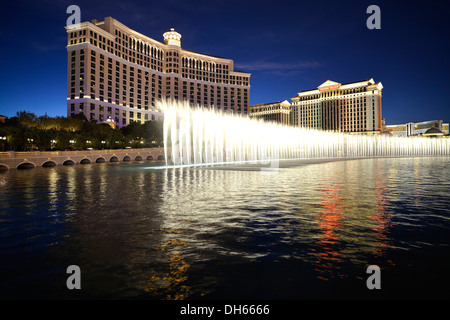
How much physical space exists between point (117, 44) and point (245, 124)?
3837 inches

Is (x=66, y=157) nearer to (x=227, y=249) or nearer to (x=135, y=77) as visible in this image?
(x=227, y=249)

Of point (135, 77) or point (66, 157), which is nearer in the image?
point (66, 157)

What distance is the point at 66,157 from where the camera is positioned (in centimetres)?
5256

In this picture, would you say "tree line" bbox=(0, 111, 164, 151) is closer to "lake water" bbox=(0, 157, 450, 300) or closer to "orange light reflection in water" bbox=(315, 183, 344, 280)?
"lake water" bbox=(0, 157, 450, 300)

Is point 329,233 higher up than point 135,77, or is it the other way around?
point 135,77

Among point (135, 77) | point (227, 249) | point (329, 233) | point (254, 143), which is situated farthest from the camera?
point (135, 77)

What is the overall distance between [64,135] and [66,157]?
14643mm

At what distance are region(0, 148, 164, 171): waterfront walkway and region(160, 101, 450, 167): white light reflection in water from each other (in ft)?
25.3

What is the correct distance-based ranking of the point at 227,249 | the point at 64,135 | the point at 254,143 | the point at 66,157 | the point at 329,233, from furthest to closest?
the point at 254,143 < the point at 64,135 < the point at 66,157 < the point at 329,233 < the point at 227,249

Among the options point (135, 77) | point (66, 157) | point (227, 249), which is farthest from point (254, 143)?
point (135, 77)

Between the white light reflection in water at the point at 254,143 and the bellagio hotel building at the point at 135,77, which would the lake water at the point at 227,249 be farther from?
the bellagio hotel building at the point at 135,77

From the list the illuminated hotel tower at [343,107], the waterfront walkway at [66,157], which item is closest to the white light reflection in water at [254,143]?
the waterfront walkway at [66,157]

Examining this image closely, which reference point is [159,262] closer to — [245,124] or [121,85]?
[245,124]
